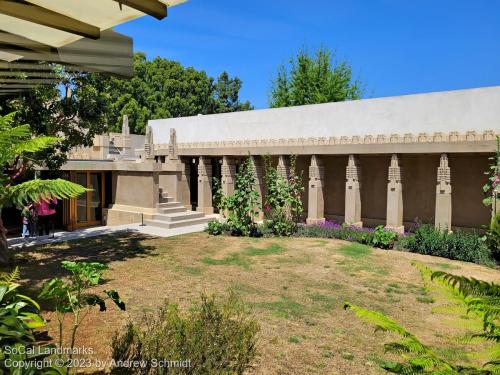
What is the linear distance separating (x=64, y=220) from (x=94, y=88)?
8041 mm

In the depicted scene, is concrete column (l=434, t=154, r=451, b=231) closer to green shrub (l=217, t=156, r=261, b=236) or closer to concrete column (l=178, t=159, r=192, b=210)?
green shrub (l=217, t=156, r=261, b=236)

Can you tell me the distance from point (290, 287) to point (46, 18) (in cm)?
767

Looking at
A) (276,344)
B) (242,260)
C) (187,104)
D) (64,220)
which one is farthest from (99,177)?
(187,104)

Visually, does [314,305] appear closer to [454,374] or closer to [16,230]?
[454,374]

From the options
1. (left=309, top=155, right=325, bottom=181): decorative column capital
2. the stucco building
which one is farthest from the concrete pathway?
(left=309, top=155, right=325, bottom=181): decorative column capital

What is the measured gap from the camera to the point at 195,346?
438 cm

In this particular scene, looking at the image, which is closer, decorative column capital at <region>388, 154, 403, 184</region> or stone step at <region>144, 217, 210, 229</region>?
decorative column capital at <region>388, 154, 403, 184</region>

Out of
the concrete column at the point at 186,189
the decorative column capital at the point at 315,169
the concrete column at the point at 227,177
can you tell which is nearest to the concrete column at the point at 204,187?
the concrete column at the point at 186,189

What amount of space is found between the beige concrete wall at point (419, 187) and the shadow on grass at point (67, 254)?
12010mm

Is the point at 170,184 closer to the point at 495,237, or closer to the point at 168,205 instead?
the point at 168,205

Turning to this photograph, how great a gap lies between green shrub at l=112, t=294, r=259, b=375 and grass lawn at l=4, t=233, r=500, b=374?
35 centimetres

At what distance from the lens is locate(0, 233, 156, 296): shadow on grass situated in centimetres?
899

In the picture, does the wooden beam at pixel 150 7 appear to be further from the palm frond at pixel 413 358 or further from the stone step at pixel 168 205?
the stone step at pixel 168 205

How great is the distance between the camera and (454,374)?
6.64 ft
